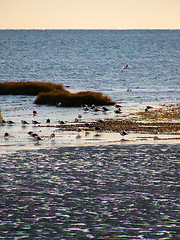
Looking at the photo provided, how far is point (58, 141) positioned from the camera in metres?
25.2

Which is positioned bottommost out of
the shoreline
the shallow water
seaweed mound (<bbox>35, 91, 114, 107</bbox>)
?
the shallow water

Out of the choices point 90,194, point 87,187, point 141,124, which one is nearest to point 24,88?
point 141,124

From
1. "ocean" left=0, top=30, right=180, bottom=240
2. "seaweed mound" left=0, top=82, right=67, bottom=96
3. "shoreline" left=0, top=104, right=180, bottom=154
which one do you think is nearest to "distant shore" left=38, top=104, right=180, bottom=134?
"shoreline" left=0, top=104, right=180, bottom=154

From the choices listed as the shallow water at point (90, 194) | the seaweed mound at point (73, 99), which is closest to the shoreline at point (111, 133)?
the shallow water at point (90, 194)

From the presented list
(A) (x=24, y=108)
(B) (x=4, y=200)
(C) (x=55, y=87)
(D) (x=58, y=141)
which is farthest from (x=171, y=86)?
(B) (x=4, y=200)

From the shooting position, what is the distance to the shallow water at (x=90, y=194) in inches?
483

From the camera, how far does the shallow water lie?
12258 mm

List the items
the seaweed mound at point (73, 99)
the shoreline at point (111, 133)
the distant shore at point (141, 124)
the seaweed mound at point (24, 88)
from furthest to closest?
the seaweed mound at point (24, 88) → the seaweed mound at point (73, 99) → the distant shore at point (141, 124) → the shoreline at point (111, 133)

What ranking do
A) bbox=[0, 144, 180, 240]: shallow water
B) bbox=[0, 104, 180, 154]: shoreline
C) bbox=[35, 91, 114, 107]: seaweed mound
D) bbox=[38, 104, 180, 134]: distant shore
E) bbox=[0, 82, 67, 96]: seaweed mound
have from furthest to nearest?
bbox=[0, 82, 67, 96]: seaweed mound < bbox=[35, 91, 114, 107]: seaweed mound < bbox=[38, 104, 180, 134]: distant shore < bbox=[0, 104, 180, 154]: shoreline < bbox=[0, 144, 180, 240]: shallow water

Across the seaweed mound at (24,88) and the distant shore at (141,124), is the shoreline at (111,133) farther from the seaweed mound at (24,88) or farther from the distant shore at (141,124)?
the seaweed mound at (24,88)

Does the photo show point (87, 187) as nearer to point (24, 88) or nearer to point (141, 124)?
point (141, 124)

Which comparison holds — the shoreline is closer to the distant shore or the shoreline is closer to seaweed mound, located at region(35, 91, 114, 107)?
the distant shore

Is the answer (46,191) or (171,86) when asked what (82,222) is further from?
(171,86)

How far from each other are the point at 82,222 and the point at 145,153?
9418 mm
